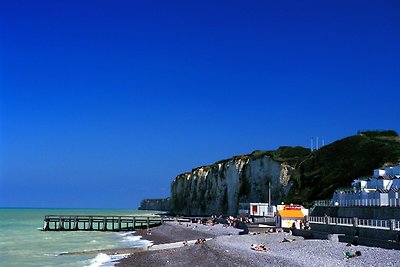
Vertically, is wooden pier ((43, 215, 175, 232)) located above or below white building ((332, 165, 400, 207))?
below

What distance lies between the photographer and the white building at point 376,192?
4003 cm

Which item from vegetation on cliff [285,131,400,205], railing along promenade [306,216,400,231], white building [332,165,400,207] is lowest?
railing along promenade [306,216,400,231]

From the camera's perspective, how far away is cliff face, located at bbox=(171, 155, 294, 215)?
270 feet

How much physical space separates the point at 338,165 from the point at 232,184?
29.4m

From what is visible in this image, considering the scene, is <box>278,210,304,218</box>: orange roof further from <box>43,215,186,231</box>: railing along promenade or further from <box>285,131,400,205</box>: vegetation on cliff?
<box>43,215,186,231</box>: railing along promenade

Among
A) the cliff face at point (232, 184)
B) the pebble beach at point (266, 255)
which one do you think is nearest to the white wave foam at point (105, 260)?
the pebble beach at point (266, 255)

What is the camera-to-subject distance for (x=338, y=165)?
6988cm

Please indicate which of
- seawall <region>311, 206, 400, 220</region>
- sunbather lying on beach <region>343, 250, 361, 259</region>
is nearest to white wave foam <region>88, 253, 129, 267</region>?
sunbather lying on beach <region>343, 250, 361, 259</region>

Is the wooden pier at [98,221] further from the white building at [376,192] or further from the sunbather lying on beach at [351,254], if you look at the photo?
the sunbather lying on beach at [351,254]

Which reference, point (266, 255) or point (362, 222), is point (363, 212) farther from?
point (266, 255)

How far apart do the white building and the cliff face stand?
27274 millimetres

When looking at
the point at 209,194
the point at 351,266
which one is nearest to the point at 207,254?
the point at 351,266

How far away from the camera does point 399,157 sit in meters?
60.1

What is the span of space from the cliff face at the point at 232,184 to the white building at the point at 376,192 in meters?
27.3
